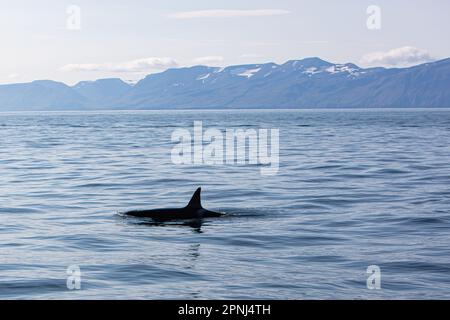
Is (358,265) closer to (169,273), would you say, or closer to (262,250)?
(262,250)

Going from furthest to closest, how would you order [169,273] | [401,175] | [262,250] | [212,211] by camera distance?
[401,175]
[212,211]
[262,250]
[169,273]

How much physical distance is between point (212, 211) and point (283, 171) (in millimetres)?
18380

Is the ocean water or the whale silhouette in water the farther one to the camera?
the whale silhouette in water

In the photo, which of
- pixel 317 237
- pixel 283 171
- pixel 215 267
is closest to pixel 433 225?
pixel 317 237

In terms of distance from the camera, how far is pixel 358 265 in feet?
51.7

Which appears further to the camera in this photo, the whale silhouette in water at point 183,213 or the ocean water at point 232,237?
the whale silhouette in water at point 183,213

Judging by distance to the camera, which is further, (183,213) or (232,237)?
(183,213)

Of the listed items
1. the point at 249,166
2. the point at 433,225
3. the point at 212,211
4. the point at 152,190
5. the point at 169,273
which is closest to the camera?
the point at 169,273
